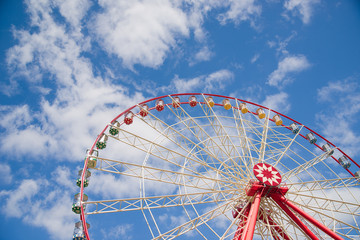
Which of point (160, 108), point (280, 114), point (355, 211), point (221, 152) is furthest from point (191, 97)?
point (355, 211)

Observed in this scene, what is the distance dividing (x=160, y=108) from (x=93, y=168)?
693 centimetres

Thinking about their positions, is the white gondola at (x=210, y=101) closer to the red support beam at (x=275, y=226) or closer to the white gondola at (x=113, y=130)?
the white gondola at (x=113, y=130)

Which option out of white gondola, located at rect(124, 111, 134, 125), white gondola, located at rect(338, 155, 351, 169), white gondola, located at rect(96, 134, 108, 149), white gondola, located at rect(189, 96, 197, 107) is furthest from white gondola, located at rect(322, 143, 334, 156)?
white gondola, located at rect(96, 134, 108, 149)

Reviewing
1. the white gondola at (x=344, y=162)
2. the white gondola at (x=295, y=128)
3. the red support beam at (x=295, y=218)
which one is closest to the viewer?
the red support beam at (x=295, y=218)

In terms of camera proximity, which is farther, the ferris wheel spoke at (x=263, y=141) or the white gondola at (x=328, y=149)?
the white gondola at (x=328, y=149)

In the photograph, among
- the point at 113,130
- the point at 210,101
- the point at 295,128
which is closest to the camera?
the point at 113,130

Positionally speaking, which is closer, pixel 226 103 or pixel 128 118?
pixel 128 118

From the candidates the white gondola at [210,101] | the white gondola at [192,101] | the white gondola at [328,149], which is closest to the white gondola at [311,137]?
the white gondola at [328,149]

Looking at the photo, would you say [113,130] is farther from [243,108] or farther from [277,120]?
[277,120]

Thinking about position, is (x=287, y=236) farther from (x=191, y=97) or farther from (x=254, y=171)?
(x=191, y=97)

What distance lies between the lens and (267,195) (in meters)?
15.2

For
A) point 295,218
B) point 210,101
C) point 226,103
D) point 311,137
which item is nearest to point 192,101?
point 210,101

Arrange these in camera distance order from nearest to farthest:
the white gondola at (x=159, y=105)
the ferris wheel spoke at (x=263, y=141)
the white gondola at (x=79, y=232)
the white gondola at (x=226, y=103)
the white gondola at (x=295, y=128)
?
the white gondola at (x=79, y=232) → the ferris wheel spoke at (x=263, y=141) → the white gondola at (x=159, y=105) → the white gondola at (x=226, y=103) → the white gondola at (x=295, y=128)

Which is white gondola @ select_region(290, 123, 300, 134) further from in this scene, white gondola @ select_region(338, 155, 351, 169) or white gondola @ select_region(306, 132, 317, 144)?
white gondola @ select_region(338, 155, 351, 169)
